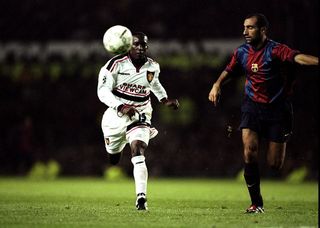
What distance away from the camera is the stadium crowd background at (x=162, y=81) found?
2559 centimetres

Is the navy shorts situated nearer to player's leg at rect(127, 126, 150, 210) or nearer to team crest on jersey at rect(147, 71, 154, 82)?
player's leg at rect(127, 126, 150, 210)

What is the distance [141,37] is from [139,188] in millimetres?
2286

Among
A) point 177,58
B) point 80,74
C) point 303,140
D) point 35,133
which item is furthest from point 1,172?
point 303,140

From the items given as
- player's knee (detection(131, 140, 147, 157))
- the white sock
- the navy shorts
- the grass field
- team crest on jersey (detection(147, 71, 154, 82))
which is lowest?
the grass field

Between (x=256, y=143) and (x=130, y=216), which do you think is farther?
(x=256, y=143)

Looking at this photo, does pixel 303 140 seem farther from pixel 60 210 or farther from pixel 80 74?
pixel 60 210

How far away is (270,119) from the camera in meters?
11.5

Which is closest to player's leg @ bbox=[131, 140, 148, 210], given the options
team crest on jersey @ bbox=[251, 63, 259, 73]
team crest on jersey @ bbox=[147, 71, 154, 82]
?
team crest on jersey @ bbox=[147, 71, 154, 82]

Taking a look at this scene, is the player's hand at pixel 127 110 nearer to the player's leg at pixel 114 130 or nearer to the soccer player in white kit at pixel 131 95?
the soccer player in white kit at pixel 131 95

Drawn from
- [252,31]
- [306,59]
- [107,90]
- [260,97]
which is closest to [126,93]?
[107,90]

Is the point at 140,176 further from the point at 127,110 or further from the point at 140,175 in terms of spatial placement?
the point at 127,110

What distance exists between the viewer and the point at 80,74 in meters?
29.6

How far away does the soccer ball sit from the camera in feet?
39.1

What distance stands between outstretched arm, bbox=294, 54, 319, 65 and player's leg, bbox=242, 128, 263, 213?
4.14 feet
